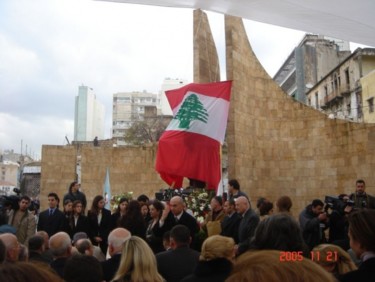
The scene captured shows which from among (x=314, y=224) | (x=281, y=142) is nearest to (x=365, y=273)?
(x=314, y=224)

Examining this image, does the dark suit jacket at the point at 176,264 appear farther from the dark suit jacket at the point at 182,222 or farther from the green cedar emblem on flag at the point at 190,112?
the green cedar emblem on flag at the point at 190,112

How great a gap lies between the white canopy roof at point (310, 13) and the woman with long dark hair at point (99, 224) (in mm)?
4635

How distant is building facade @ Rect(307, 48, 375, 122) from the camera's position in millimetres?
27888

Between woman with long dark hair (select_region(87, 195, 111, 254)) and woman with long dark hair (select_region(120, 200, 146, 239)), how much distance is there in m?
1.59

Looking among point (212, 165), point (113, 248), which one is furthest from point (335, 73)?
point (113, 248)

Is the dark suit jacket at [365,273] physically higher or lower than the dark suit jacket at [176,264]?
higher

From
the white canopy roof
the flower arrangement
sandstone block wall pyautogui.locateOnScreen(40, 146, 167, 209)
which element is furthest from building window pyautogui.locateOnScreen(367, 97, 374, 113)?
the white canopy roof

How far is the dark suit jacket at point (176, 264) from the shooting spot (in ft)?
12.7

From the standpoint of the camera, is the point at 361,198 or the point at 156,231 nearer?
the point at 156,231

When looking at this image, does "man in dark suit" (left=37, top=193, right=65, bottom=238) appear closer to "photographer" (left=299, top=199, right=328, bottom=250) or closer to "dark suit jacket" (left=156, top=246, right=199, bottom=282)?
"dark suit jacket" (left=156, top=246, right=199, bottom=282)

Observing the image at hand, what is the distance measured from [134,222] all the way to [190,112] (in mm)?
2716

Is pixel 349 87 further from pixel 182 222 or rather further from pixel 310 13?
pixel 310 13

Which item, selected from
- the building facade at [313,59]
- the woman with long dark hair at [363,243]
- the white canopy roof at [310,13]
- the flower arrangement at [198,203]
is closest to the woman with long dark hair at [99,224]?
the flower arrangement at [198,203]

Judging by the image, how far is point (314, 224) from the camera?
5.98 m
